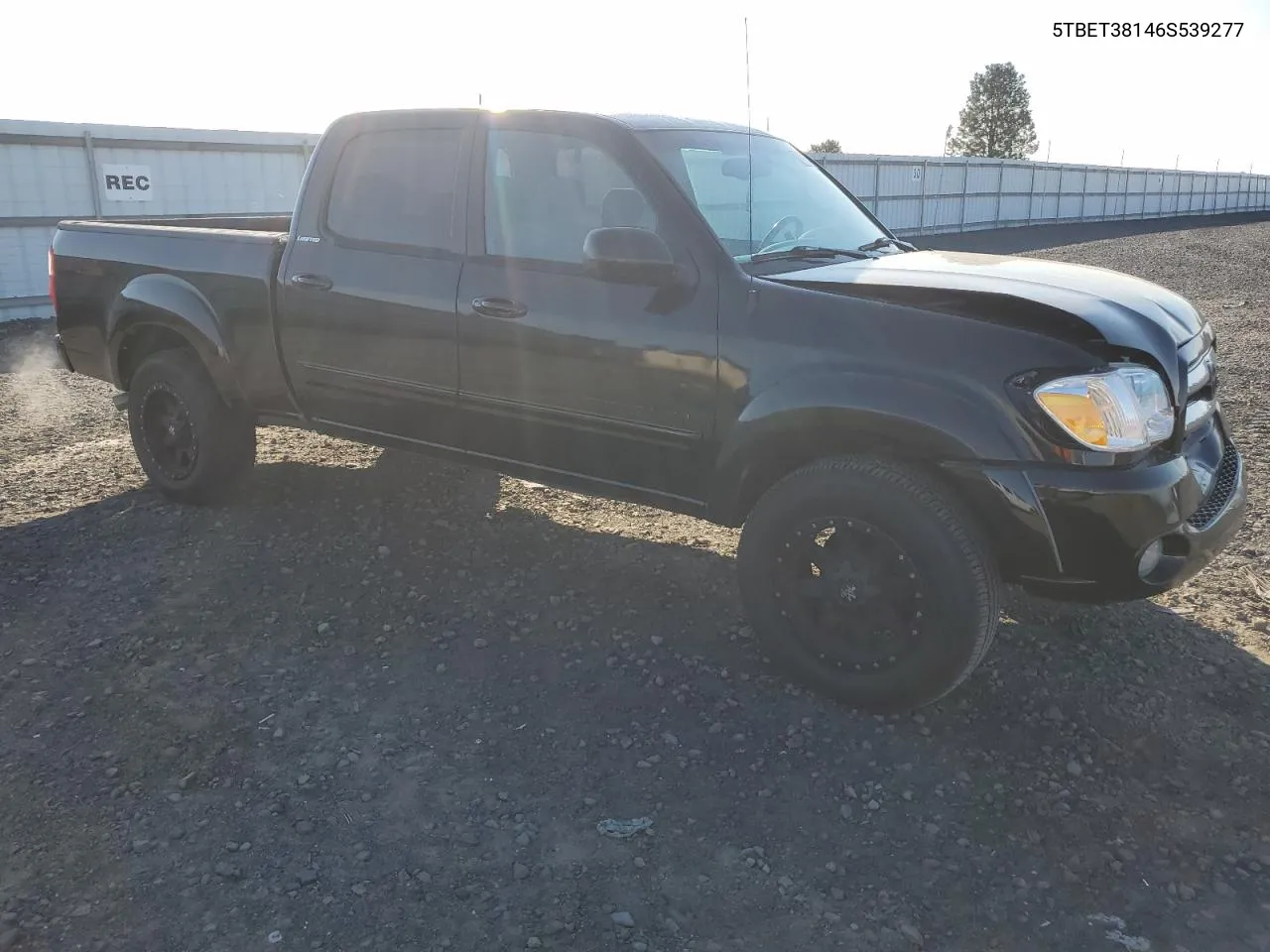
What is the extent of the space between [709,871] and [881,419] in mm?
1468

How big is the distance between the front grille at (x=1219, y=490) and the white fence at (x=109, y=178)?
44.6ft

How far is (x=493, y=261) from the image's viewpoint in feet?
13.5

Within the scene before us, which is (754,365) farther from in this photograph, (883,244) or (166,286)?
(166,286)

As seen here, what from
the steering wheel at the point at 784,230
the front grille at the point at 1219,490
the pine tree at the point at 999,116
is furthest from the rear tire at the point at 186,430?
the pine tree at the point at 999,116

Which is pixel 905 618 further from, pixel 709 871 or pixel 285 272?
pixel 285 272

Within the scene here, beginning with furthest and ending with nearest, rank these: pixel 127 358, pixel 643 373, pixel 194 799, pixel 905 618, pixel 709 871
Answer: pixel 127 358 → pixel 643 373 → pixel 905 618 → pixel 194 799 → pixel 709 871

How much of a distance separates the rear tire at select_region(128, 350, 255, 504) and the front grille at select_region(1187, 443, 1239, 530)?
14.0 ft

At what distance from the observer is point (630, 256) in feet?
11.4

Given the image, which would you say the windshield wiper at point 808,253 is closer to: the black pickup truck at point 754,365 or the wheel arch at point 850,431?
the black pickup truck at point 754,365

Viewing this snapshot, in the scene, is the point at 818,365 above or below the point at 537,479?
above

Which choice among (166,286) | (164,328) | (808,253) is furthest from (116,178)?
(808,253)

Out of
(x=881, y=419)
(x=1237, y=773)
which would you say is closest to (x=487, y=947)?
(x=881, y=419)

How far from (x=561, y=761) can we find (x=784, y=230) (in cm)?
222

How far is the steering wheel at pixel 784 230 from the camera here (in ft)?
12.8
